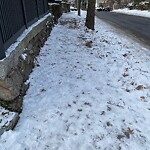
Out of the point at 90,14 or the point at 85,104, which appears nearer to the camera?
the point at 85,104

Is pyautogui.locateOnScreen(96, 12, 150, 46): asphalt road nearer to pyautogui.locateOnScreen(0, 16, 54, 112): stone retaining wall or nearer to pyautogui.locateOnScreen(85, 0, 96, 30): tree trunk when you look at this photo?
pyautogui.locateOnScreen(85, 0, 96, 30): tree trunk

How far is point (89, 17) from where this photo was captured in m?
13.4

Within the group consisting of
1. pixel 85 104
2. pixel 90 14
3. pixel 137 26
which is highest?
pixel 90 14

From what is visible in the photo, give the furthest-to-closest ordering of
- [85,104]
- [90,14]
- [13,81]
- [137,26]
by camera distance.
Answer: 1. [137,26]
2. [90,14]
3. [85,104]
4. [13,81]

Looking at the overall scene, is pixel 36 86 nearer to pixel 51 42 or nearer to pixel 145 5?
pixel 51 42

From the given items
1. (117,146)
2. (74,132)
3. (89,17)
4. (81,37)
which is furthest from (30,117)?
(89,17)

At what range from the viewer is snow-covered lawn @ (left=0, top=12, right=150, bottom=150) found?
157 inches

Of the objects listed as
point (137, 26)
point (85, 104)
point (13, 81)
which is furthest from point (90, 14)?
point (13, 81)

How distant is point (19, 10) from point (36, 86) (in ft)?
7.13

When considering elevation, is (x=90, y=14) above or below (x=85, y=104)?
above

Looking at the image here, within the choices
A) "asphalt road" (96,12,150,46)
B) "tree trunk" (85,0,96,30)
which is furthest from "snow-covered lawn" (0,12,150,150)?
A: "tree trunk" (85,0,96,30)

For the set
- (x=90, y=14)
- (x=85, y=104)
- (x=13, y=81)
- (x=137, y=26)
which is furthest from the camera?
(x=137, y=26)

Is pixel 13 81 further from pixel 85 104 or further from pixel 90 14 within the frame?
pixel 90 14

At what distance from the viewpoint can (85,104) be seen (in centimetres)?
506
